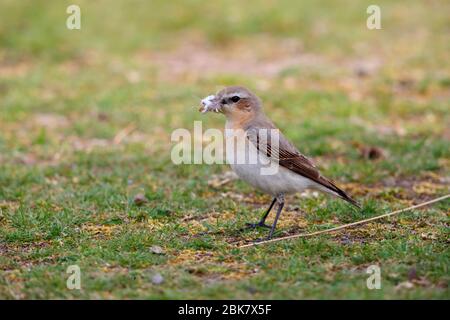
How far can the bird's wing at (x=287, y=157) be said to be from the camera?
23.7 feet

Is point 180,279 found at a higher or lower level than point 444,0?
lower

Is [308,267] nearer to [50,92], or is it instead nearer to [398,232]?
[398,232]

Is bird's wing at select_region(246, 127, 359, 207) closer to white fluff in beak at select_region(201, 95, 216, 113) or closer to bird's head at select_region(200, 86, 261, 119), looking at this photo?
bird's head at select_region(200, 86, 261, 119)

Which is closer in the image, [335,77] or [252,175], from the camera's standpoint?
[252,175]

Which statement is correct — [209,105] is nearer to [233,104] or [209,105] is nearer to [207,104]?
[207,104]

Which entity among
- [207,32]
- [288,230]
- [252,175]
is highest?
[207,32]

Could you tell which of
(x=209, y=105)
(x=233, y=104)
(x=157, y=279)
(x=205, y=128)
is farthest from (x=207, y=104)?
(x=205, y=128)

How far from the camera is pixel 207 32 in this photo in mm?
16391

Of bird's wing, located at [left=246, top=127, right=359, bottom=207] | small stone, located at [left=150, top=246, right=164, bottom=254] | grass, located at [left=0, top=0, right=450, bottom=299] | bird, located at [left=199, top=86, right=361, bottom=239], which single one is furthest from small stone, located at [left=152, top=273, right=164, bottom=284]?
bird's wing, located at [left=246, top=127, right=359, bottom=207]

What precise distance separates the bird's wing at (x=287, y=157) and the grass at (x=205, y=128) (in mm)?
432

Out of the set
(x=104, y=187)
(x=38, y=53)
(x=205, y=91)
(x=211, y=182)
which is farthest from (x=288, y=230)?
(x=38, y=53)

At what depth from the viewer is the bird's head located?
293 inches

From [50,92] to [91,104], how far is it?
1.12 m

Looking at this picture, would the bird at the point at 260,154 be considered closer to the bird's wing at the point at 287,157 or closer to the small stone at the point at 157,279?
the bird's wing at the point at 287,157
